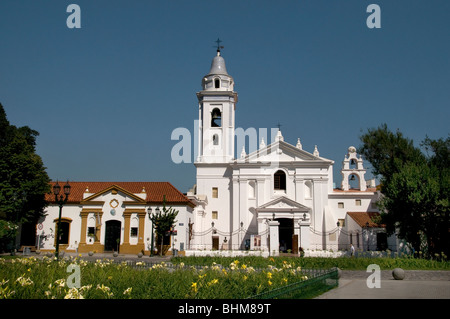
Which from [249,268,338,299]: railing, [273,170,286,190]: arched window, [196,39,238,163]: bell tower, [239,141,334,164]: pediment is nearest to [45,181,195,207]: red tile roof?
[196,39,238,163]: bell tower

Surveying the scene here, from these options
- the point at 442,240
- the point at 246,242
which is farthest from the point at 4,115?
the point at 442,240

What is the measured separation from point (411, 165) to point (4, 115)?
34.4 metres

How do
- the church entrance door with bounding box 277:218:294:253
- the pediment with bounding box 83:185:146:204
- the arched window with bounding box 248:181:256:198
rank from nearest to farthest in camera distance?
the pediment with bounding box 83:185:146:204 < the church entrance door with bounding box 277:218:294:253 < the arched window with bounding box 248:181:256:198

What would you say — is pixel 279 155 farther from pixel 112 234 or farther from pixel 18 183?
pixel 18 183

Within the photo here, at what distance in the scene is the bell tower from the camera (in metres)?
43.0

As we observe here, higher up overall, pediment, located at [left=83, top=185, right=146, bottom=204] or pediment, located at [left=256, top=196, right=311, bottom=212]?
pediment, located at [left=83, top=185, right=146, bottom=204]

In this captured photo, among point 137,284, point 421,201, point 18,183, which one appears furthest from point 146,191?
point 137,284

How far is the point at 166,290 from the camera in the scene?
9.81 metres

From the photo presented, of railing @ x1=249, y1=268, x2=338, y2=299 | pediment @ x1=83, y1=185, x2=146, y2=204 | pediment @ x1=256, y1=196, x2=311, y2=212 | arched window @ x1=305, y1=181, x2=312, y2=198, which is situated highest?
arched window @ x1=305, y1=181, x2=312, y2=198

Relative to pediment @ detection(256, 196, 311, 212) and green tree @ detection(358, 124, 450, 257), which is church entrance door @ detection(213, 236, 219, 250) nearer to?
pediment @ detection(256, 196, 311, 212)

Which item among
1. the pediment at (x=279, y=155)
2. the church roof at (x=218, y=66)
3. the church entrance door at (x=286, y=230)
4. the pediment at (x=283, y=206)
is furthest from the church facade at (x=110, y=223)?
the church roof at (x=218, y=66)

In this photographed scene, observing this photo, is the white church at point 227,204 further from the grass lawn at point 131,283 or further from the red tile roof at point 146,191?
the grass lawn at point 131,283

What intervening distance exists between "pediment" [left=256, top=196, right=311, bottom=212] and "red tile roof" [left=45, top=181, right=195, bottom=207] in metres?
6.69

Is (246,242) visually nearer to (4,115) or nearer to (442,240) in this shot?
(442,240)
